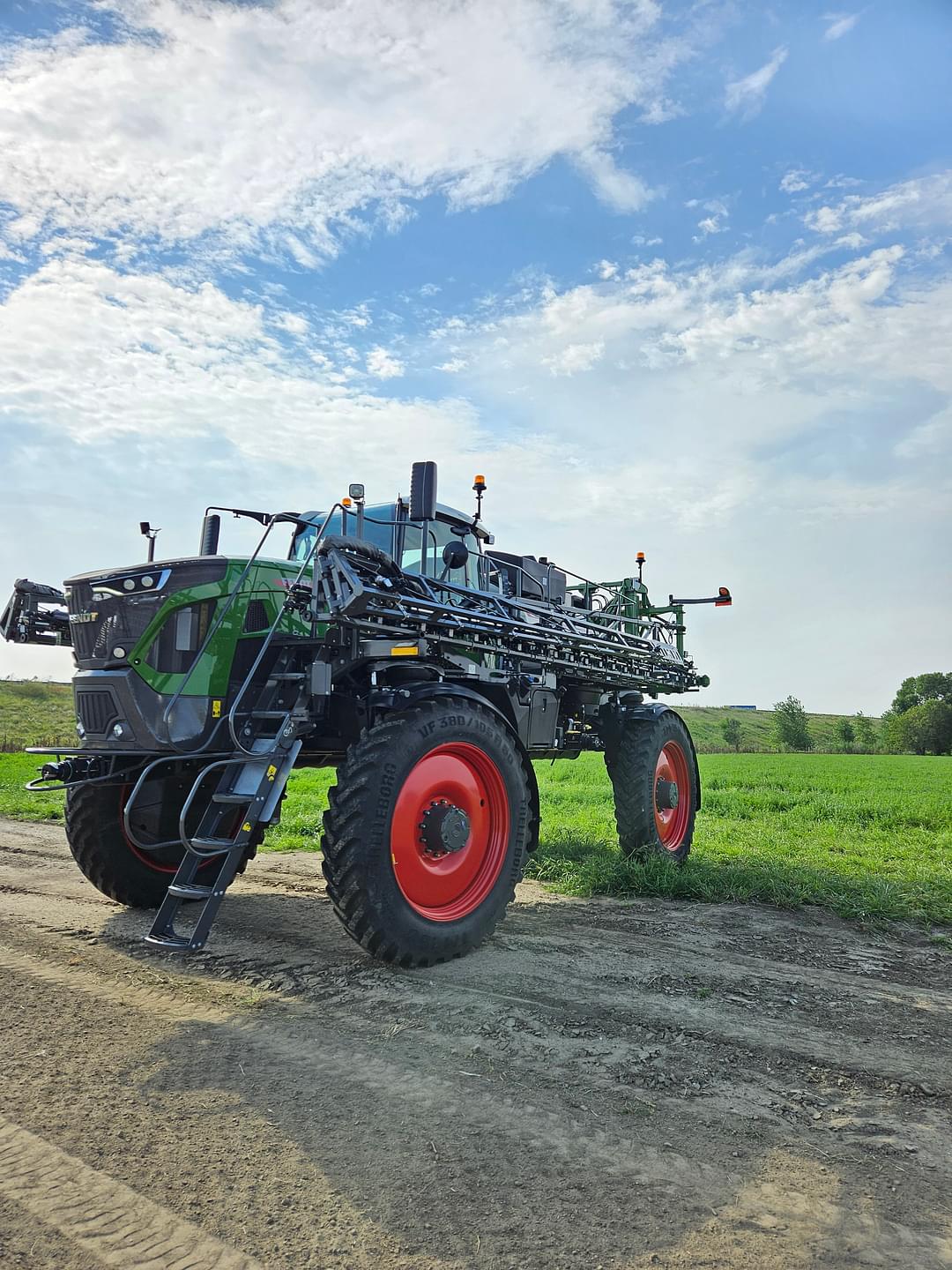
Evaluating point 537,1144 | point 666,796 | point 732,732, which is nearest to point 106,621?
point 537,1144

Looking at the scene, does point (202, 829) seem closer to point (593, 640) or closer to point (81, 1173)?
point (81, 1173)

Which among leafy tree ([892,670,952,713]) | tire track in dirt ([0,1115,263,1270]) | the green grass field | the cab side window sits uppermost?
leafy tree ([892,670,952,713])

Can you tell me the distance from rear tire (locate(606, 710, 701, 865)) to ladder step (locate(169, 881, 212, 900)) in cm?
499

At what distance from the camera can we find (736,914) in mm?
7121

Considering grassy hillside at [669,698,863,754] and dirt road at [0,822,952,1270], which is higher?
grassy hillside at [669,698,863,754]

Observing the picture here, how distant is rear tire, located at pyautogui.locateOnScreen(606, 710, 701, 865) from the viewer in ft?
29.0

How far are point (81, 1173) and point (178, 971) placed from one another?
244 cm

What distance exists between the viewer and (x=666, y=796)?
365 inches

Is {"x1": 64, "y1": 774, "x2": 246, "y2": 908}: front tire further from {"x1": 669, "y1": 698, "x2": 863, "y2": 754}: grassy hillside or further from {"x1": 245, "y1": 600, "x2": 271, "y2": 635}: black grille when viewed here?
{"x1": 669, "y1": 698, "x2": 863, "y2": 754}: grassy hillside

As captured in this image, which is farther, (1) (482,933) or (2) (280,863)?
(2) (280,863)

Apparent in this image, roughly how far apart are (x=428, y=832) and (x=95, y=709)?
232 cm

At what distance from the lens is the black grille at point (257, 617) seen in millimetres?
5855

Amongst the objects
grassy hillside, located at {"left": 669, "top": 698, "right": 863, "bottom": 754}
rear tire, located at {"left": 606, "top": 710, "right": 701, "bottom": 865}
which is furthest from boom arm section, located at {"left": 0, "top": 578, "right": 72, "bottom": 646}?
grassy hillside, located at {"left": 669, "top": 698, "right": 863, "bottom": 754}

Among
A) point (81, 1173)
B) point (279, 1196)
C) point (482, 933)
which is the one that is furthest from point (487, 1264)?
point (482, 933)
